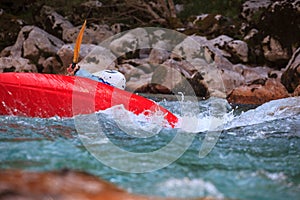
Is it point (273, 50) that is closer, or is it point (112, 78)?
point (112, 78)

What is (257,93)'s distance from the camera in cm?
742

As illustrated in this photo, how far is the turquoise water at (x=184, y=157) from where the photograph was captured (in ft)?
5.32

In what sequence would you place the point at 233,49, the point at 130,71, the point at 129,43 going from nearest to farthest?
the point at 130,71 → the point at 233,49 → the point at 129,43

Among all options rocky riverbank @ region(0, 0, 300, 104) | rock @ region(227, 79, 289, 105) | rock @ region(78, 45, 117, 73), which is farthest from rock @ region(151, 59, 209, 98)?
rock @ region(78, 45, 117, 73)

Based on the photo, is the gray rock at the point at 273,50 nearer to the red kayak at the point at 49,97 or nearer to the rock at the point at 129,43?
the rock at the point at 129,43

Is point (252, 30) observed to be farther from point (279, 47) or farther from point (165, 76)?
point (165, 76)

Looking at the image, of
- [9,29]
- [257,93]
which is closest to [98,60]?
[9,29]

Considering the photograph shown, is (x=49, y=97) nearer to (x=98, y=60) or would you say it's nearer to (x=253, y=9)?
(x=98, y=60)

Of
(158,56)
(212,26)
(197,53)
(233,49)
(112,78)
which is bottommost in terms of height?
(158,56)

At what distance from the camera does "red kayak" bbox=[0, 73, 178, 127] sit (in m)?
3.48

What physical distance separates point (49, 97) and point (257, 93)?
5106 millimetres

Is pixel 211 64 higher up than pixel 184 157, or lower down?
lower down

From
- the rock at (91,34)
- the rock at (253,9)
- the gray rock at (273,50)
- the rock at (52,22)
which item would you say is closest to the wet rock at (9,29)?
the rock at (52,22)

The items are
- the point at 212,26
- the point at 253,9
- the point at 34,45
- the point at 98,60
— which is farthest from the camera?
the point at 253,9
